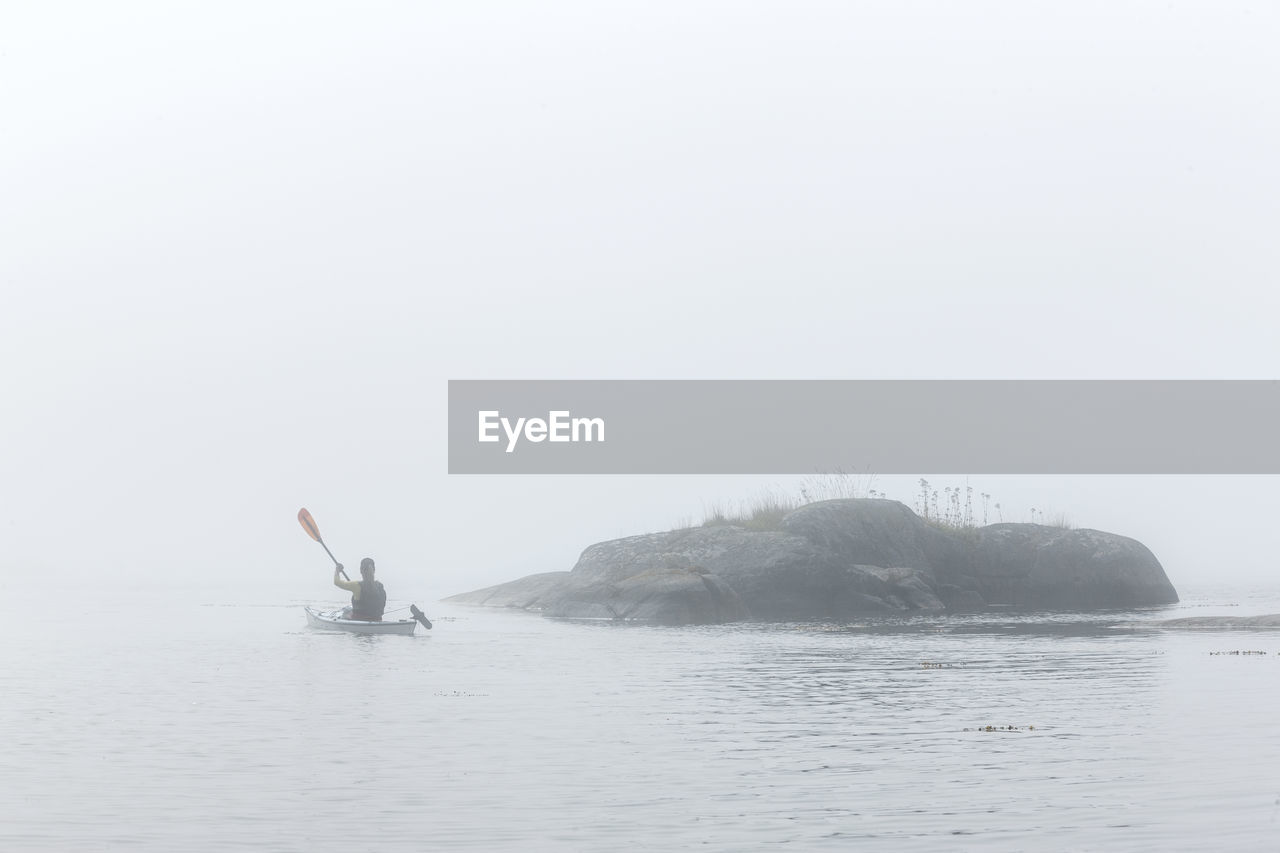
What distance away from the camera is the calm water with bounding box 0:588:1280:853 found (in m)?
12.5

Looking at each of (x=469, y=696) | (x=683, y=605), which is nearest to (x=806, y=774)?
(x=469, y=696)

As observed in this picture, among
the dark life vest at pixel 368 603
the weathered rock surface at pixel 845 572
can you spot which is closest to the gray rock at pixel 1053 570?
the weathered rock surface at pixel 845 572

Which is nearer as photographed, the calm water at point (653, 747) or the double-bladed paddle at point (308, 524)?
the calm water at point (653, 747)

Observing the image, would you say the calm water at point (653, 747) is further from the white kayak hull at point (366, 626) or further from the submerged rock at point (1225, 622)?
the white kayak hull at point (366, 626)

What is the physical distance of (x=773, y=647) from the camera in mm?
Answer: 31547

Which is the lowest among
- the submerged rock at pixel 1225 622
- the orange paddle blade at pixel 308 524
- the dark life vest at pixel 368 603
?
the submerged rock at pixel 1225 622

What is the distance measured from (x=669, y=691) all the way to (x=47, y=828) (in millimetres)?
11985

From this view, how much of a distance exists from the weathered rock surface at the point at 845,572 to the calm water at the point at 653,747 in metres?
10.1

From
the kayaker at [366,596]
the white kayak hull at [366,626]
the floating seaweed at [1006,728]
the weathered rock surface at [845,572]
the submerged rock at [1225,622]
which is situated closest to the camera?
the floating seaweed at [1006,728]

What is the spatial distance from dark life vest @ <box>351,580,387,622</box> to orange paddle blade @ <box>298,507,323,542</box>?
6.90 meters

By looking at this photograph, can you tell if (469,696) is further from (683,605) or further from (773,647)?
(683,605)

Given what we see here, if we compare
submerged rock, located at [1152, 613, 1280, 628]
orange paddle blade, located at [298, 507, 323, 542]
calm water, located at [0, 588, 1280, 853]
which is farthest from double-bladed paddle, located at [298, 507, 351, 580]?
submerged rock, located at [1152, 613, 1280, 628]

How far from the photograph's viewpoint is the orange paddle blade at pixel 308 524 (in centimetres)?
4528

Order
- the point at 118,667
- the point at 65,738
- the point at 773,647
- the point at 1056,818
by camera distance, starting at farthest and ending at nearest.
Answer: the point at 773,647 < the point at 118,667 < the point at 65,738 < the point at 1056,818
